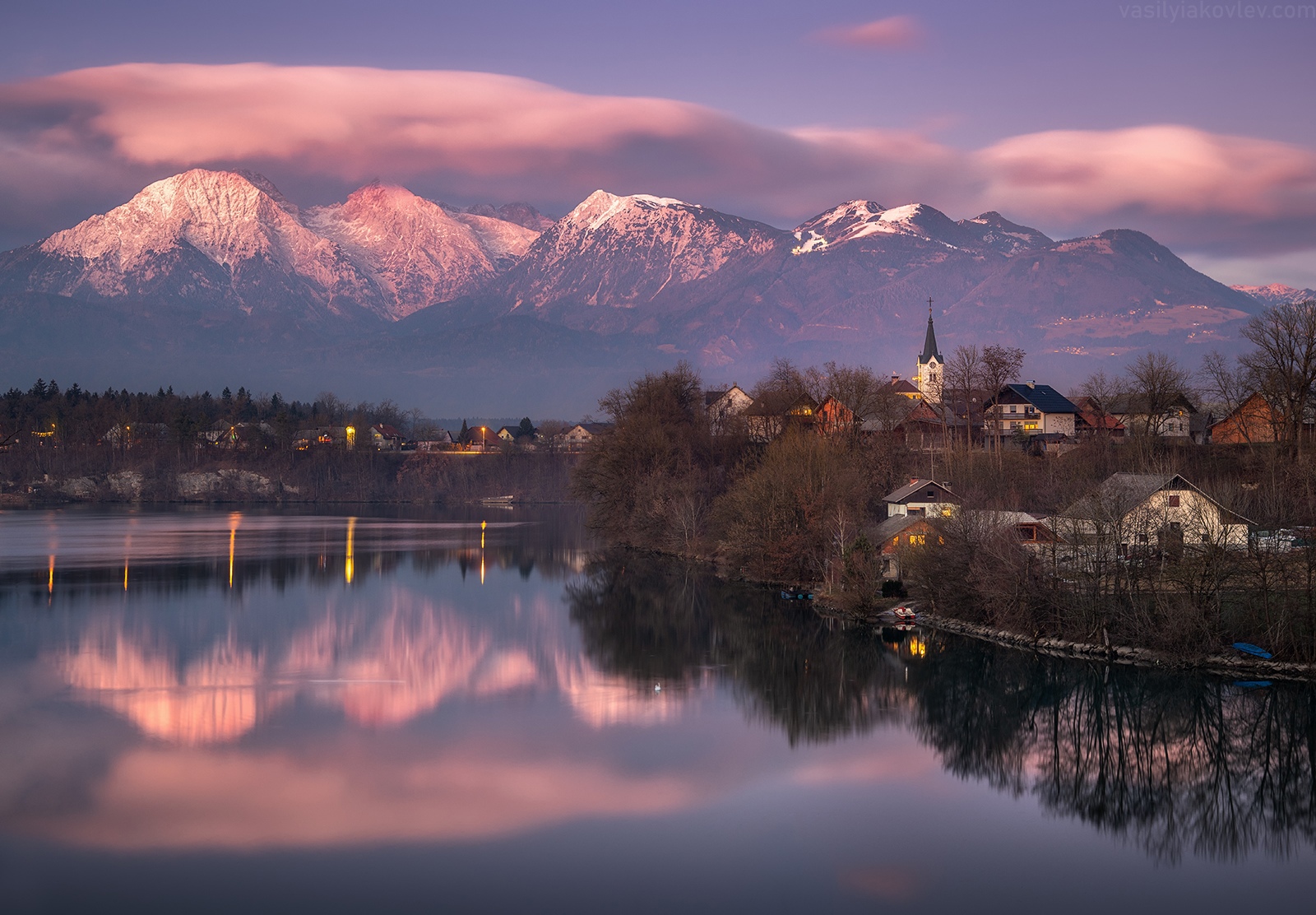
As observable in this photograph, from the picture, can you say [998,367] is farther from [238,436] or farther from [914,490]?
[238,436]

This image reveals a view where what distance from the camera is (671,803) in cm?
2605

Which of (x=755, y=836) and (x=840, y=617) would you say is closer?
(x=755, y=836)

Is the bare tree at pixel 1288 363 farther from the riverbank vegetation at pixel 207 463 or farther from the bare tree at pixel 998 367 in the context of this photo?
the riverbank vegetation at pixel 207 463

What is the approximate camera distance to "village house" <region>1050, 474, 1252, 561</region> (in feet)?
135

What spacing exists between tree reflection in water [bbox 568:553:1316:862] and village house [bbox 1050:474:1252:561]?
16.2 feet

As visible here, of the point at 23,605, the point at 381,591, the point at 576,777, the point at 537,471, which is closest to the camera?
the point at 576,777

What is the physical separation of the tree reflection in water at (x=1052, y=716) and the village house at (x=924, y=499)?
11326 mm

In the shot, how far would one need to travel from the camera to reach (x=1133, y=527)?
42.3 meters

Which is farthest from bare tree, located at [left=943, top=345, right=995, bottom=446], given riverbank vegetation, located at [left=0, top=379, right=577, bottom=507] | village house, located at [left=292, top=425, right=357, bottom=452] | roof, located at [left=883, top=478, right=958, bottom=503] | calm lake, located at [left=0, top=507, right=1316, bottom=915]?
village house, located at [left=292, top=425, right=357, bottom=452]

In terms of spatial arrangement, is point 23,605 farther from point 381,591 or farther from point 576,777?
point 576,777

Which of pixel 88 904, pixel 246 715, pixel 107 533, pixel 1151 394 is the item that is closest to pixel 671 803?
pixel 88 904

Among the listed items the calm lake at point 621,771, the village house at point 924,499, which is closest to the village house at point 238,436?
the calm lake at point 621,771

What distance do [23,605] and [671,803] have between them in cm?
3958

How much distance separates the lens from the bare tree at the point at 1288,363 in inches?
2517
